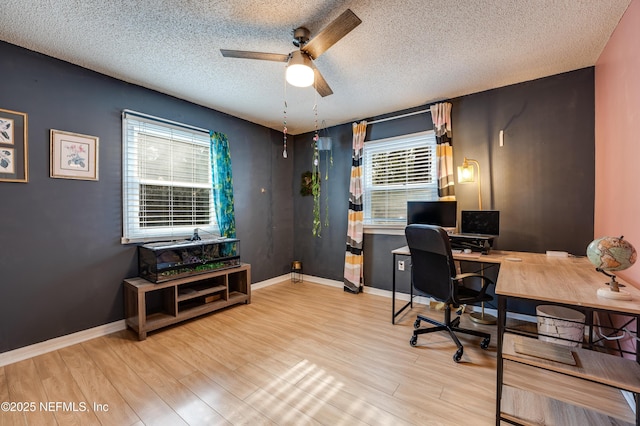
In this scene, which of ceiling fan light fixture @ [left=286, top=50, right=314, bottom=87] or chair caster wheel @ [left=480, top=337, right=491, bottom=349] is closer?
ceiling fan light fixture @ [left=286, top=50, right=314, bottom=87]

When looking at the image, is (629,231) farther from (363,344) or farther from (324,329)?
(324,329)

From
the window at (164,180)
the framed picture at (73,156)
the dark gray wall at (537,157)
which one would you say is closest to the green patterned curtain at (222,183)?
the window at (164,180)

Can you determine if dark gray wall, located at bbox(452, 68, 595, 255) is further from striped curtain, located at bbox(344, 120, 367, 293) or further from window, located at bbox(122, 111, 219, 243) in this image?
window, located at bbox(122, 111, 219, 243)

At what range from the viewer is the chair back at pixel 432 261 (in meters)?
2.05

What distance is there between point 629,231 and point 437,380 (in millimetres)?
1603

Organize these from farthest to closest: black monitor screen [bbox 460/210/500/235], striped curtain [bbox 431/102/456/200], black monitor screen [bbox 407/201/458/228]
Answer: striped curtain [bbox 431/102/456/200] < black monitor screen [bbox 407/201/458/228] < black monitor screen [bbox 460/210/500/235]

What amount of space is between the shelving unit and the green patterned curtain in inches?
24.3

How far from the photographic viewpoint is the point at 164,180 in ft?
9.73

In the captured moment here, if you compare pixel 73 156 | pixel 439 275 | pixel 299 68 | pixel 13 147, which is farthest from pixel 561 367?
pixel 13 147

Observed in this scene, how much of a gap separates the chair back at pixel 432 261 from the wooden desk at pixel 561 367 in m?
0.39

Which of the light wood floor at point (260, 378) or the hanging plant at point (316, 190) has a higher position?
the hanging plant at point (316, 190)

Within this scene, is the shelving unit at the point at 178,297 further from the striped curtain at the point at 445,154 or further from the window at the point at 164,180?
the striped curtain at the point at 445,154

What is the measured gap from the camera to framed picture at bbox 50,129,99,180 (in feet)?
7.43

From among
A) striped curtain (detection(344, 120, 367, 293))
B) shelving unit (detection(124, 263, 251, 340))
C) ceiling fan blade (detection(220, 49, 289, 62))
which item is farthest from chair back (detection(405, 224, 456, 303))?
shelving unit (detection(124, 263, 251, 340))
